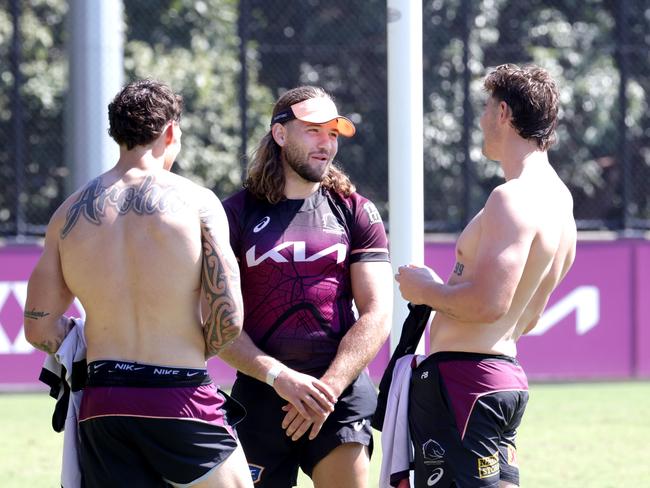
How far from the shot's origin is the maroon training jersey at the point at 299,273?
4605mm

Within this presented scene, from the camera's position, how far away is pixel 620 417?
9.52 metres

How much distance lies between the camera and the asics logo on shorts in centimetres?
409

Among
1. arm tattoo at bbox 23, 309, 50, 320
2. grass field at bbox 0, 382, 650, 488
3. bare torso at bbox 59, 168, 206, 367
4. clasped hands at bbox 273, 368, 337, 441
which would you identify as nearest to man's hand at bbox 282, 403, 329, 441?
→ clasped hands at bbox 273, 368, 337, 441

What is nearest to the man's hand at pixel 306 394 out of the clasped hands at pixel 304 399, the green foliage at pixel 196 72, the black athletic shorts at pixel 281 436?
the clasped hands at pixel 304 399

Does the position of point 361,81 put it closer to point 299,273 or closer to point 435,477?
point 299,273

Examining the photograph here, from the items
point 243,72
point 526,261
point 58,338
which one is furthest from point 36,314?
point 243,72

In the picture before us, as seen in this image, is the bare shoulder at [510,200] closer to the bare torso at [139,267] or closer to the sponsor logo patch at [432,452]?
the sponsor logo patch at [432,452]

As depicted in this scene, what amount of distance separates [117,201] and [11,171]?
30.7ft

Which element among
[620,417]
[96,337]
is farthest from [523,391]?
[620,417]

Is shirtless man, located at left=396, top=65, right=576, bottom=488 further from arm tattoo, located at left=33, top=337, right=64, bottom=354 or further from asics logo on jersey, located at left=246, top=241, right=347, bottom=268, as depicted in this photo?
arm tattoo, located at left=33, top=337, right=64, bottom=354

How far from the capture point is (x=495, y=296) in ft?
13.0

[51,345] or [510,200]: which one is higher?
[510,200]

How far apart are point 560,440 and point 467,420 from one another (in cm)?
465

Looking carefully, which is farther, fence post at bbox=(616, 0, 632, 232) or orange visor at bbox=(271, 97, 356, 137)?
fence post at bbox=(616, 0, 632, 232)
